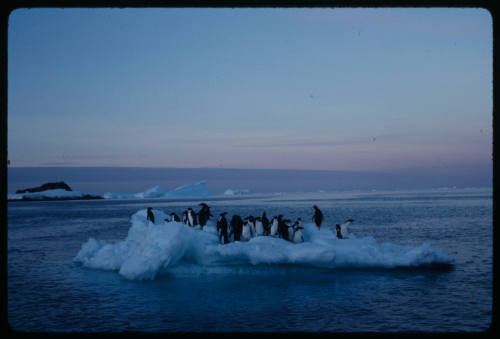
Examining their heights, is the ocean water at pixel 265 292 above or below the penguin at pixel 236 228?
below

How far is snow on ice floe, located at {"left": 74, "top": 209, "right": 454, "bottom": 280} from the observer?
36.7 ft

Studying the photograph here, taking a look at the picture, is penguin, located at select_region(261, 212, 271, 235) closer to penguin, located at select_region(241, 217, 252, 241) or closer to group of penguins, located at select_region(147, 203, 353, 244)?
group of penguins, located at select_region(147, 203, 353, 244)

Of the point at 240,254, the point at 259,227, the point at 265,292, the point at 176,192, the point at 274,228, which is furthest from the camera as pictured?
the point at 176,192

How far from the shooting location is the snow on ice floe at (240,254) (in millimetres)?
11180

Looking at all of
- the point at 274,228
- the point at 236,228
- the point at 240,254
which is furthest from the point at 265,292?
the point at 274,228

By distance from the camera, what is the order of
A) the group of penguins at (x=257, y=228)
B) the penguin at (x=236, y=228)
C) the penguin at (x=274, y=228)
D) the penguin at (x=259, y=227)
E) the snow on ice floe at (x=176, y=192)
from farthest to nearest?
the snow on ice floe at (x=176, y=192), the penguin at (x=259, y=227), the penguin at (x=274, y=228), the penguin at (x=236, y=228), the group of penguins at (x=257, y=228)

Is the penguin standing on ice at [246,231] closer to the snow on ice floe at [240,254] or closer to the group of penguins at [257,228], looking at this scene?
the group of penguins at [257,228]

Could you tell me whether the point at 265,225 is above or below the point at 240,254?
above

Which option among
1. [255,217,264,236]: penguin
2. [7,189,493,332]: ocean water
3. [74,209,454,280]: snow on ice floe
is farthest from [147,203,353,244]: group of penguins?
[7,189,493,332]: ocean water

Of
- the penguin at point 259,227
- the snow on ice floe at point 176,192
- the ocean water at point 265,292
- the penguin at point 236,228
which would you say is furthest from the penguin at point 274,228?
the snow on ice floe at point 176,192

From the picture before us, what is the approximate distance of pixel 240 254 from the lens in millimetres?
11445

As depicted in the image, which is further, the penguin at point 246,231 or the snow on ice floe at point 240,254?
the penguin at point 246,231

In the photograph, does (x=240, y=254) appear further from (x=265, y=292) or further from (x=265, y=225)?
(x=265, y=225)

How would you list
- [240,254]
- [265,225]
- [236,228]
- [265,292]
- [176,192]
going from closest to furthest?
[265,292] → [240,254] → [236,228] → [265,225] → [176,192]
